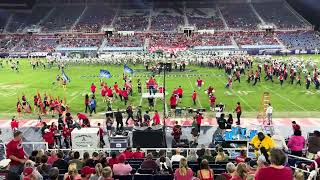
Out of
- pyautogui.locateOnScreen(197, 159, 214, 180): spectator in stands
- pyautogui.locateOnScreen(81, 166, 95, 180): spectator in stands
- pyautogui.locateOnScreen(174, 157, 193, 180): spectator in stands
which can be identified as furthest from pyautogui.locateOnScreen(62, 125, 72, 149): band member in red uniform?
pyautogui.locateOnScreen(197, 159, 214, 180): spectator in stands

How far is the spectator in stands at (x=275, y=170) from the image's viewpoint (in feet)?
17.5

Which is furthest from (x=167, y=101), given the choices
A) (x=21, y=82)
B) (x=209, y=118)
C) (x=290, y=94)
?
(x=21, y=82)

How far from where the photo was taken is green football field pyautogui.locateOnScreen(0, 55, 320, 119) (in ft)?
85.1

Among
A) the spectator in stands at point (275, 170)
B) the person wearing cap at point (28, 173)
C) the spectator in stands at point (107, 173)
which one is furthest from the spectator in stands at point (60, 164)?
the spectator in stands at point (275, 170)

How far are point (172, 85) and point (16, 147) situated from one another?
25521 mm

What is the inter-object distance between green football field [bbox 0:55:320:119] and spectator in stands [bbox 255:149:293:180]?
1852 cm

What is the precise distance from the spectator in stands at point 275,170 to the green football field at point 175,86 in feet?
60.8

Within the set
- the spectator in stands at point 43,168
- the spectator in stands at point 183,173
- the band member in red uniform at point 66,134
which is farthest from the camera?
the band member in red uniform at point 66,134

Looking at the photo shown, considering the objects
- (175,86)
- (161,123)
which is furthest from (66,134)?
(175,86)

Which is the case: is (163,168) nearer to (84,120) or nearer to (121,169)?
(121,169)

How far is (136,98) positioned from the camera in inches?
1138

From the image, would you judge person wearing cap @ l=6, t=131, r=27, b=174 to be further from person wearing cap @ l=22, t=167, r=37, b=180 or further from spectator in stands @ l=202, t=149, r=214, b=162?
spectator in stands @ l=202, t=149, r=214, b=162

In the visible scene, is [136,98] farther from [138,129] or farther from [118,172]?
[118,172]

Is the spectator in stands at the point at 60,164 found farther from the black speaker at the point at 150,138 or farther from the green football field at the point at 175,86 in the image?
the green football field at the point at 175,86
